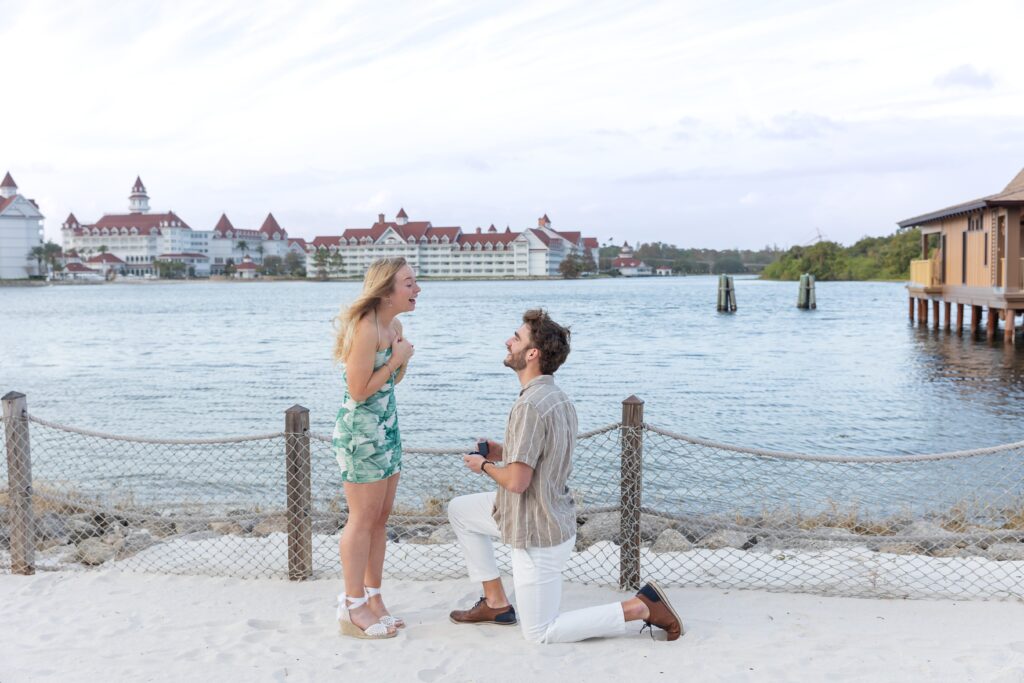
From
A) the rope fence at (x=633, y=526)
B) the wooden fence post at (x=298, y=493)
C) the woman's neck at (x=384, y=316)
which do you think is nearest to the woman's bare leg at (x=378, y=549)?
the rope fence at (x=633, y=526)

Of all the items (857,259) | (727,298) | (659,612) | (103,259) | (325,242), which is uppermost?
(325,242)

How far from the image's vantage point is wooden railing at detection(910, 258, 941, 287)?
128 feet

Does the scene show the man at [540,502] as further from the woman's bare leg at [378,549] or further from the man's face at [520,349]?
the woman's bare leg at [378,549]

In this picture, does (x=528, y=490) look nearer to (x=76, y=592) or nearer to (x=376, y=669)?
(x=376, y=669)

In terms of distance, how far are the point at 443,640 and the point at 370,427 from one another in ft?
3.88

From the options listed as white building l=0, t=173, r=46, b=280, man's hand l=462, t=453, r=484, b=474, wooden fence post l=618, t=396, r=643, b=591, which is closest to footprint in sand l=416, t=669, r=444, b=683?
man's hand l=462, t=453, r=484, b=474

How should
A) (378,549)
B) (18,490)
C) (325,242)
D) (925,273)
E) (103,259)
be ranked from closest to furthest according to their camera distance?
(378,549) < (18,490) < (925,273) < (103,259) < (325,242)

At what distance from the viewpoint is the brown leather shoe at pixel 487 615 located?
16.9ft

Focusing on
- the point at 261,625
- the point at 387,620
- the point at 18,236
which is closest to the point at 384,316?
the point at 387,620

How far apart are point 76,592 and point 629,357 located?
29754 millimetres

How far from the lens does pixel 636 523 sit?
18.9ft

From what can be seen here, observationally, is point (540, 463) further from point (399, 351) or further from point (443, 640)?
point (443, 640)

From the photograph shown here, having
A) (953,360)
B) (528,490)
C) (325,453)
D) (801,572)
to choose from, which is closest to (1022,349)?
(953,360)

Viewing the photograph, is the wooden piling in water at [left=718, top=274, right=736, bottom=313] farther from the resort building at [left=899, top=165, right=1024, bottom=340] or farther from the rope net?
the rope net
